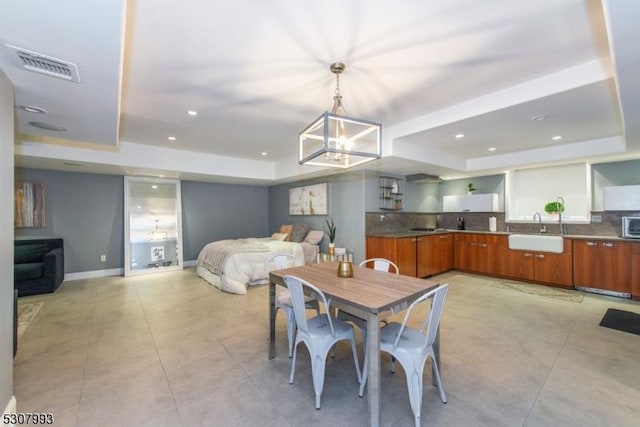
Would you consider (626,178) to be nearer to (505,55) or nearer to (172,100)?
(505,55)

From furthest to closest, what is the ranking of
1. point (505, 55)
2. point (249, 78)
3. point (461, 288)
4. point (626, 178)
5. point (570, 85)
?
point (461, 288) < point (626, 178) < point (249, 78) < point (570, 85) < point (505, 55)

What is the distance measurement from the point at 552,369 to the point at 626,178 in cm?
423

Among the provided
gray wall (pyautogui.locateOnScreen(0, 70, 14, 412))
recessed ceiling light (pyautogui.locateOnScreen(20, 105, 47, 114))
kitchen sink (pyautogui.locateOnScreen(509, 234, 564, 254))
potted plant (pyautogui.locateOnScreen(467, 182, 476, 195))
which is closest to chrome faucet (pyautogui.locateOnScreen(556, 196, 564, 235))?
kitchen sink (pyautogui.locateOnScreen(509, 234, 564, 254))

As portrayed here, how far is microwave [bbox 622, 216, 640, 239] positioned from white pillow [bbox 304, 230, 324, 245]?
512 cm

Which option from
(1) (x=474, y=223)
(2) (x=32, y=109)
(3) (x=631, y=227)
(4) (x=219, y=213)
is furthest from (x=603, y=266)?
(4) (x=219, y=213)

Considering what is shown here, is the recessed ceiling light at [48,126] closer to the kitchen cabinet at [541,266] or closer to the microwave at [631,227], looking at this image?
the kitchen cabinet at [541,266]

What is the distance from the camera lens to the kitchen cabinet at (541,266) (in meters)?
4.64

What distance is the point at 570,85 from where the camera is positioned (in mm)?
2436

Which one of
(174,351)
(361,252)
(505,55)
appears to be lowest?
(174,351)

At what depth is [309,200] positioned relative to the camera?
6.62 meters

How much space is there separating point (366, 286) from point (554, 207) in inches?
200

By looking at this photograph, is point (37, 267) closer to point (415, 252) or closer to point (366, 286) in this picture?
point (366, 286)

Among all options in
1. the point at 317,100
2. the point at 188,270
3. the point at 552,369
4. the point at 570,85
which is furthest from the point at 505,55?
the point at 188,270

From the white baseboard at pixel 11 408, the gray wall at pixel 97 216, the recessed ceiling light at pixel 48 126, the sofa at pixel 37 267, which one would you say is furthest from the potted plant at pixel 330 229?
the sofa at pixel 37 267
